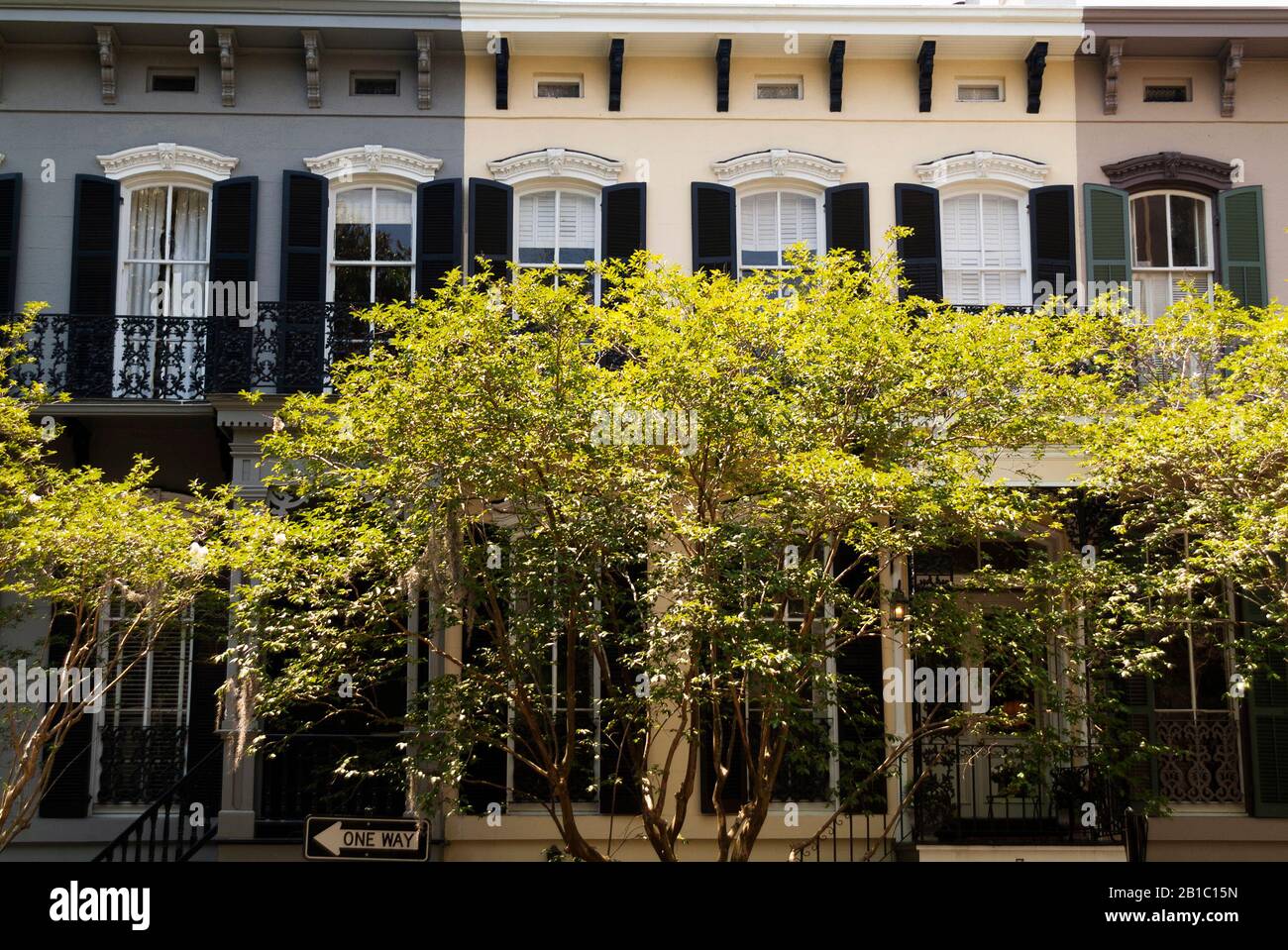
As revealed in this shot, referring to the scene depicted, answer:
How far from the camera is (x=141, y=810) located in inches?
586

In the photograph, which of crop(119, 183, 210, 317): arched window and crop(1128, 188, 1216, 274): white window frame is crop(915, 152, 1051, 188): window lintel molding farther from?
crop(119, 183, 210, 317): arched window

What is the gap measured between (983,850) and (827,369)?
214 inches

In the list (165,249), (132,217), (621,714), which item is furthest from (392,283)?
(621,714)

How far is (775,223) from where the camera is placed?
1677 centimetres

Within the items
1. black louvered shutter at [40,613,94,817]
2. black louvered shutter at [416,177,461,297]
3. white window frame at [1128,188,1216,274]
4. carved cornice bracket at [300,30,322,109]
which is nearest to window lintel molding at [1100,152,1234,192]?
white window frame at [1128,188,1216,274]

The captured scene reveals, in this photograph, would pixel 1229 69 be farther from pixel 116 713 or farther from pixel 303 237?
pixel 116 713

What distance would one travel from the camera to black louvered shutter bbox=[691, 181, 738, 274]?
16359 mm

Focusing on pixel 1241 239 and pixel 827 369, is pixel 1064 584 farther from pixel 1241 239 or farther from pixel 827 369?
pixel 1241 239

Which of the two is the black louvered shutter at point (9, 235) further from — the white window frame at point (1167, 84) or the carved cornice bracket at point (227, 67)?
the white window frame at point (1167, 84)

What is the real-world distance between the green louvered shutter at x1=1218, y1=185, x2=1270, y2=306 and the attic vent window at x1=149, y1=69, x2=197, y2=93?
39.9 ft

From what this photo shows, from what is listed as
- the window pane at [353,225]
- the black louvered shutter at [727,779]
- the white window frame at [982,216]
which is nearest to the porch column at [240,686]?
the window pane at [353,225]

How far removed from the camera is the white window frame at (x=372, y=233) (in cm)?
1639

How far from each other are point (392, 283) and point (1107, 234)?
8294mm

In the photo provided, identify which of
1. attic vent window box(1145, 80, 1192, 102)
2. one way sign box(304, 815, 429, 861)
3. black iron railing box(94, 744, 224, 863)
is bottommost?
black iron railing box(94, 744, 224, 863)
